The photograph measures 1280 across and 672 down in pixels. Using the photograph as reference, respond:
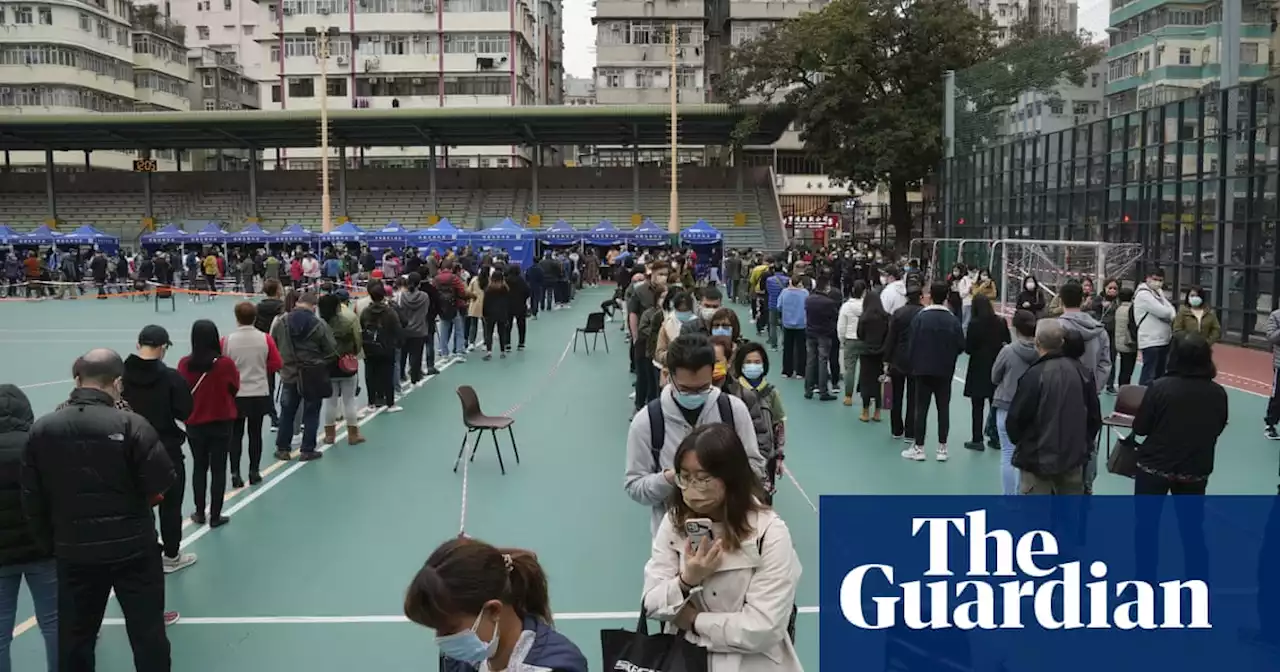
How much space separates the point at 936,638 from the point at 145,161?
53.5 m

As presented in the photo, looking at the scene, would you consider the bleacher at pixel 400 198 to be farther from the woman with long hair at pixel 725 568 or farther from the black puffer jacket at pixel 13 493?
the woman with long hair at pixel 725 568

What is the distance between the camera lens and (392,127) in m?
49.2

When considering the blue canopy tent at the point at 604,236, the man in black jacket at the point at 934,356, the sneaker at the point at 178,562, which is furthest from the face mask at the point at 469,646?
the blue canopy tent at the point at 604,236

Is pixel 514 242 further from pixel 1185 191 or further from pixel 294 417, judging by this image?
pixel 294 417

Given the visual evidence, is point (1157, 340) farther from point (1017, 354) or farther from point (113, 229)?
point (113, 229)

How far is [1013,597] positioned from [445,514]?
14.9ft

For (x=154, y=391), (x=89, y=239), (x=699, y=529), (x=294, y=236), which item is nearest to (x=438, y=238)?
(x=294, y=236)

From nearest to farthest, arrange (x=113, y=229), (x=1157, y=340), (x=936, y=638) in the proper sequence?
(x=936, y=638) → (x=1157, y=340) → (x=113, y=229)

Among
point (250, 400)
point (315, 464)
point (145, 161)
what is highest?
point (145, 161)

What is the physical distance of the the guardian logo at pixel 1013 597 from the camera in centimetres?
574

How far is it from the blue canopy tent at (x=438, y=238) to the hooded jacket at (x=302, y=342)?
25096 millimetres

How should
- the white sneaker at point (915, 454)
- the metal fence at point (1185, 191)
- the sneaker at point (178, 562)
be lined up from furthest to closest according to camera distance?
1. the metal fence at point (1185, 191)
2. the white sneaker at point (915, 454)
3. the sneaker at point (178, 562)

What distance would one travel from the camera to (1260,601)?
5844 millimetres

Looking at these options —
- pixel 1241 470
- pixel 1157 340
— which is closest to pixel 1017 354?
pixel 1241 470
